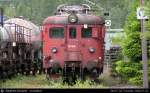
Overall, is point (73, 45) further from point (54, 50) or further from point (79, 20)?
point (79, 20)

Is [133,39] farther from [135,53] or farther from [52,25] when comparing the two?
[52,25]

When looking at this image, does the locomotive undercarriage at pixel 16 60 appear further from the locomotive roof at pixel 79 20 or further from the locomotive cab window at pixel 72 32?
the locomotive cab window at pixel 72 32

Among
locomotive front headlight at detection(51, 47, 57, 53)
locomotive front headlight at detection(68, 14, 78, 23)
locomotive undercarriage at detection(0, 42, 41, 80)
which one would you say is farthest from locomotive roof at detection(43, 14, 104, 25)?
locomotive undercarriage at detection(0, 42, 41, 80)

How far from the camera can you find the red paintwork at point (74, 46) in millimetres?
19511

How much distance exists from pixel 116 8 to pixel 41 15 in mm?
9993

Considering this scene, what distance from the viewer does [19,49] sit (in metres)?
23.4

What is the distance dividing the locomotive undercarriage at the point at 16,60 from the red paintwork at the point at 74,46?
1933 millimetres

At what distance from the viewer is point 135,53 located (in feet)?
57.1

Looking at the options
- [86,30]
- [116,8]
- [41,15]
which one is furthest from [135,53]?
[41,15]

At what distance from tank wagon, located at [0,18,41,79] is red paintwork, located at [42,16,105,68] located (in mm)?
1939

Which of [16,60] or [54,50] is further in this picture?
[16,60]

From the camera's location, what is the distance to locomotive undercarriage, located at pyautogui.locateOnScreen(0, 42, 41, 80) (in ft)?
67.9

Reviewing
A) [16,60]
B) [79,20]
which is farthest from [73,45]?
[16,60]

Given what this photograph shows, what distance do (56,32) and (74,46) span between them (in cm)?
95
